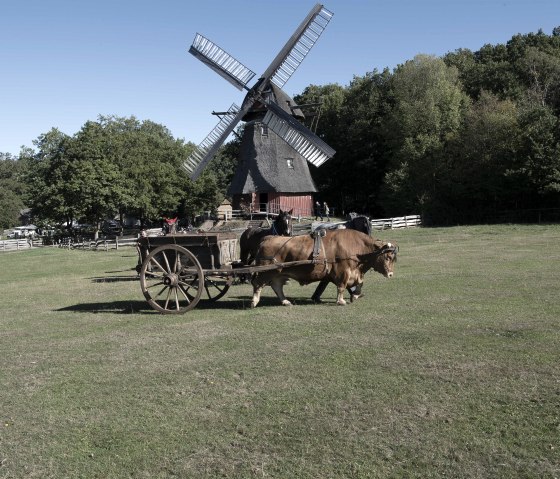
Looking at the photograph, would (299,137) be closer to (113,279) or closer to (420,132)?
(113,279)

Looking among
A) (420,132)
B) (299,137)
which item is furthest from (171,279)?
(420,132)

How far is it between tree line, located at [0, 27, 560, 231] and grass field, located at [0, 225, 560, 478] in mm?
36983

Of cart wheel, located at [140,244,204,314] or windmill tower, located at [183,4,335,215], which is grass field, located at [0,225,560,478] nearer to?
cart wheel, located at [140,244,204,314]

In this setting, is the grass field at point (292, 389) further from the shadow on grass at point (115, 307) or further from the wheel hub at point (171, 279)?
the wheel hub at point (171, 279)

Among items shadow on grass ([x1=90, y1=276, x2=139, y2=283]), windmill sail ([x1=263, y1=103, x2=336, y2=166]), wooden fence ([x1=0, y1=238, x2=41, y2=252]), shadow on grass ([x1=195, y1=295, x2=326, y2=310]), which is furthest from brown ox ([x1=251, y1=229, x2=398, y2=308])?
wooden fence ([x1=0, y1=238, x2=41, y2=252])

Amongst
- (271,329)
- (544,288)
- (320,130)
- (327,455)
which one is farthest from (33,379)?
(320,130)

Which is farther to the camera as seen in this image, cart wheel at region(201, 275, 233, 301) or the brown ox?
cart wheel at region(201, 275, 233, 301)

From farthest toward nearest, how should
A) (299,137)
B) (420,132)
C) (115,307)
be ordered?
(420,132) → (299,137) → (115,307)

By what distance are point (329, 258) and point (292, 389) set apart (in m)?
5.73

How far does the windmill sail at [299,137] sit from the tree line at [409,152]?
2228cm

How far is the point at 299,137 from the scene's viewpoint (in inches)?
1229

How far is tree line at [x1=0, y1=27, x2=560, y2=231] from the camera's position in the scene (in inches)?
1870

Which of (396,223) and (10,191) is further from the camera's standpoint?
(10,191)

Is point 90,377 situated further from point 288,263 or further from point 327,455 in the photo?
point 288,263
